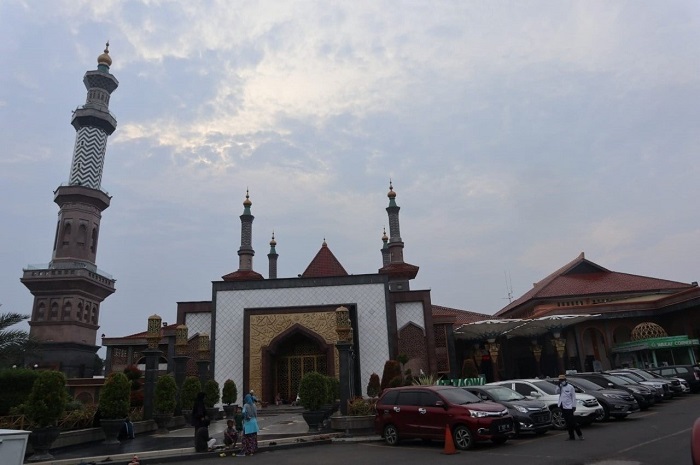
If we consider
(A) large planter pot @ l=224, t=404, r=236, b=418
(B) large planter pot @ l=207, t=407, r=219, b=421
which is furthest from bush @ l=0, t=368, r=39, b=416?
(A) large planter pot @ l=224, t=404, r=236, b=418

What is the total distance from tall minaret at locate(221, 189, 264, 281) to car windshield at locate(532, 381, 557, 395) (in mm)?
22462

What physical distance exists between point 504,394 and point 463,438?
2.75m

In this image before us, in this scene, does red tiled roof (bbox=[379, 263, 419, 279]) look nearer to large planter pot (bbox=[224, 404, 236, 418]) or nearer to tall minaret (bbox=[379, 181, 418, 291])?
tall minaret (bbox=[379, 181, 418, 291])

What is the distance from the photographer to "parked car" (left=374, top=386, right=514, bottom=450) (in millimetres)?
9773

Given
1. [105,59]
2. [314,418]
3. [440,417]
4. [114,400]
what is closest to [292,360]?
[314,418]

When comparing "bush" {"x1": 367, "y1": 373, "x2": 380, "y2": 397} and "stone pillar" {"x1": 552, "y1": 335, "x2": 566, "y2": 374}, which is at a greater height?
"stone pillar" {"x1": 552, "y1": 335, "x2": 566, "y2": 374}

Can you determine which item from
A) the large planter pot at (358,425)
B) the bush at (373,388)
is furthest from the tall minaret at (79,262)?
the large planter pot at (358,425)

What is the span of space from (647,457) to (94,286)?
42.2m

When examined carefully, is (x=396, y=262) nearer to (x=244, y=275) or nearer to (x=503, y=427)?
(x=244, y=275)

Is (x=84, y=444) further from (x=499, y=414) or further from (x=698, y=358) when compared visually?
(x=698, y=358)

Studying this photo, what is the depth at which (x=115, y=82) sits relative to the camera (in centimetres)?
4575

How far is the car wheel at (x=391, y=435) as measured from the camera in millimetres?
11320

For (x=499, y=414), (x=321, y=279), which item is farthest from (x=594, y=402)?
(x=321, y=279)

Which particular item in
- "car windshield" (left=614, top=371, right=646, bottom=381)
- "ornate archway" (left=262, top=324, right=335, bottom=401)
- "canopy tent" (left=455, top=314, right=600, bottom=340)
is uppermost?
"canopy tent" (left=455, top=314, right=600, bottom=340)
